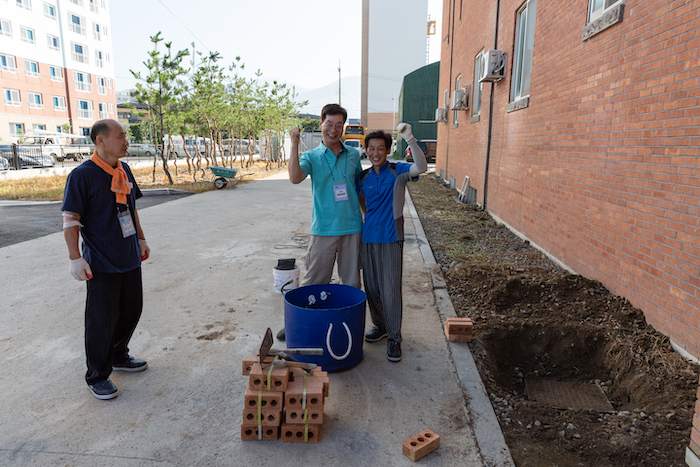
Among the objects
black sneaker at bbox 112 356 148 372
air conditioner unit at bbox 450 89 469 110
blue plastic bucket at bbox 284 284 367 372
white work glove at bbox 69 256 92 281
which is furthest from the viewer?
air conditioner unit at bbox 450 89 469 110

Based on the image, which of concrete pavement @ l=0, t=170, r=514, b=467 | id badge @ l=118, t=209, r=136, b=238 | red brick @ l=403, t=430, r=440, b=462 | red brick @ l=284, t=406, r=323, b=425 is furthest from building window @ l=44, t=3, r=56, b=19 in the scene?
red brick @ l=403, t=430, r=440, b=462

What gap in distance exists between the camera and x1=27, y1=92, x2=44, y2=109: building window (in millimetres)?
38969

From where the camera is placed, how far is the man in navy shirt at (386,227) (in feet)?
11.7

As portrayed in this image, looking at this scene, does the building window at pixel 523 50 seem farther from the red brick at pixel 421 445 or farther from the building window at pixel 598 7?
Result: the red brick at pixel 421 445

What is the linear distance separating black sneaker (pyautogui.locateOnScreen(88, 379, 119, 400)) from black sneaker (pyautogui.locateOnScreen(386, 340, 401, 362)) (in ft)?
6.41

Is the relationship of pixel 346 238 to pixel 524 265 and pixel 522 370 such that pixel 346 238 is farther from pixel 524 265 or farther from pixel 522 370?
pixel 524 265

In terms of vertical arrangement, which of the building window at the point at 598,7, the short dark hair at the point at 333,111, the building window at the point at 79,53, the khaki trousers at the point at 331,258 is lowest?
the khaki trousers at the point at 331,258

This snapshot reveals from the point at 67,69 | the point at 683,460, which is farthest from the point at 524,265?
the point at 67,69

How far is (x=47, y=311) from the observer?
15.0ft

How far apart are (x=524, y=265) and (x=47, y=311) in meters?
5.49

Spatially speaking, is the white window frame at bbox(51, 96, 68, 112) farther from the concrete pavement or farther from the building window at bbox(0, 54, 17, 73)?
the concrete pavement

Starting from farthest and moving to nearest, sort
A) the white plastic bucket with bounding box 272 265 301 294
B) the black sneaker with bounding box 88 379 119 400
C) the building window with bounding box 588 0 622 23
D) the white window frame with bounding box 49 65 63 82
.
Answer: the white window frame with bounding box 49 65 63 82 < the building window with bounding box 588 0 622 23 < the white plastic bucket with bounding box 272 265 301 294 < the black sneaker with bounding box 88 379 119 400

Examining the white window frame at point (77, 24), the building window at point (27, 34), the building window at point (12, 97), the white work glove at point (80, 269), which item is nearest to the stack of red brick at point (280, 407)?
the white work glove at point (80, 269)

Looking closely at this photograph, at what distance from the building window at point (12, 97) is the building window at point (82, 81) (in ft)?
22.6
